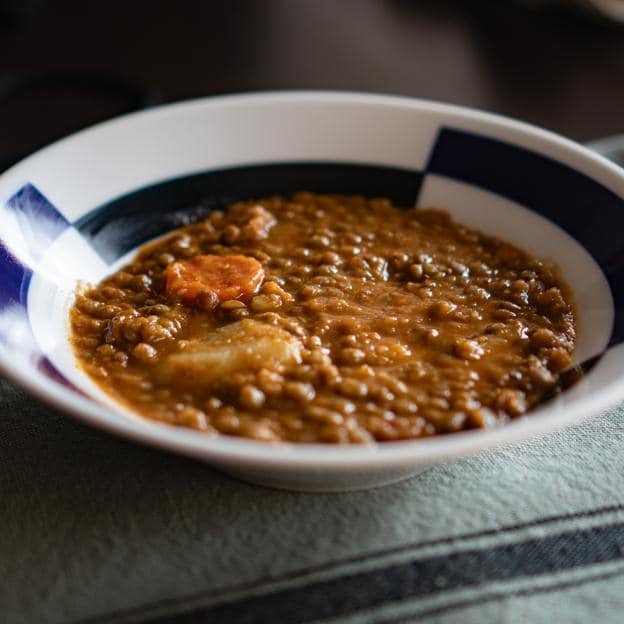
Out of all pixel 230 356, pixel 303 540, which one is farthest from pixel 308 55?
pixel 303 540

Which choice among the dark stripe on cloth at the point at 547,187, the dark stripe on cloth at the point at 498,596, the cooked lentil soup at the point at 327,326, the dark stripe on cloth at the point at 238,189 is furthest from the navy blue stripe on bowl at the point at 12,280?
the dark stripe on cloth at the point at 547,187

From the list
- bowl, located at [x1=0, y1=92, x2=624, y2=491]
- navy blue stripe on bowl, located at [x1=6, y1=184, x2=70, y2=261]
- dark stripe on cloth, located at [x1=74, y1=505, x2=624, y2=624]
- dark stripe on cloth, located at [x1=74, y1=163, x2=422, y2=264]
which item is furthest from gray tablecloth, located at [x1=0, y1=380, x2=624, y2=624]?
dark stripe on cloth, located at [x1=74, y1=163, x2=422, y2=264]

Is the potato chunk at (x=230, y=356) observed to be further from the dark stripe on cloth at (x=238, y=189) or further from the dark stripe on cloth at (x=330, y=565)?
the dark stripe on cloth at (x=238, y=189)

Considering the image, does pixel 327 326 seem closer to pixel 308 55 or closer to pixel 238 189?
pixel 238 189

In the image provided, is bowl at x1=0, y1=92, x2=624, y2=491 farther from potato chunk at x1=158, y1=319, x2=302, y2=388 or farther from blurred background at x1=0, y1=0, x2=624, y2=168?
blurred background at x1=0, y1=0, x2=624, y2=168

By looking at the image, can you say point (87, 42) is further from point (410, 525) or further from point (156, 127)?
point (410, 525)
